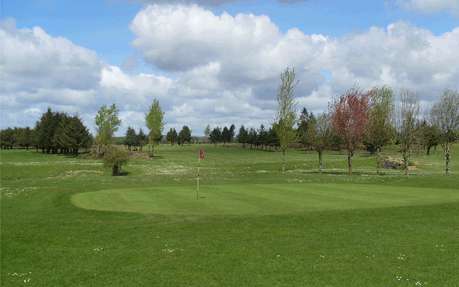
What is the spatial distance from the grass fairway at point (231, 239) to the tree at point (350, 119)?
30064 mm

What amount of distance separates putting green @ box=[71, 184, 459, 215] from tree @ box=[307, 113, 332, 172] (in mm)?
33323

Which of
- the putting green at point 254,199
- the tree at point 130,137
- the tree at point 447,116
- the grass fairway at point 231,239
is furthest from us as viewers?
the tree at point 130,137

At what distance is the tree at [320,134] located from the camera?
67812mm

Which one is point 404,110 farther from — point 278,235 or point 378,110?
point 278,235

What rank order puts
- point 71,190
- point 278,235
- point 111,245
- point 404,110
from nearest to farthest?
point 111,245
point 278,235
point 71,190
point 404,110

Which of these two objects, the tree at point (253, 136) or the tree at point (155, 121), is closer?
the tree at point (155, 121)

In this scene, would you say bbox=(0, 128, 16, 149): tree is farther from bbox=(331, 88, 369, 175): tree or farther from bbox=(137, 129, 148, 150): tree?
bbox=(331, 88, 369, 175): tree

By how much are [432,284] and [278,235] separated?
7047 mm

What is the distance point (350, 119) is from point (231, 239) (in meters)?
47.8

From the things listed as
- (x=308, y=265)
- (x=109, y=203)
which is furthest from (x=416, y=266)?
(x=109, y=203)

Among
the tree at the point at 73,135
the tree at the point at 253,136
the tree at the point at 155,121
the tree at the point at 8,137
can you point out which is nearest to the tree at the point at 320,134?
the tree at the point at 155,121

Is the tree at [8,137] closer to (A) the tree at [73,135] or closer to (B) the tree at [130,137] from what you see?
(B) the tree at [130,137]

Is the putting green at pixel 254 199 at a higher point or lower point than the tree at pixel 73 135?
lower

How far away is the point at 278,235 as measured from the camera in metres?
18.2
